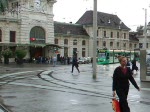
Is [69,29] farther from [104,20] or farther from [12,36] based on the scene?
[12,36]

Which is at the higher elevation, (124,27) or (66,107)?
(124,27)

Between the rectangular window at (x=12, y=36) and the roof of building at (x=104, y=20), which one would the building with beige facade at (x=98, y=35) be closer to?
the roof of building at (x=104, y=20)

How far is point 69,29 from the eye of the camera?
87.3 m

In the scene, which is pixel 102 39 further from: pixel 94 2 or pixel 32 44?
pixel 94 2

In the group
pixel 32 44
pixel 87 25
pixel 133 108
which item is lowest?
pixel 133 108

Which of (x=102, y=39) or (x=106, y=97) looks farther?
(x=102, y=39)

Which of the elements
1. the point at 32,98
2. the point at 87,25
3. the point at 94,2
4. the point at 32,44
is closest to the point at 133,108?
the point at 32,98

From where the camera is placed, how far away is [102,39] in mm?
96062

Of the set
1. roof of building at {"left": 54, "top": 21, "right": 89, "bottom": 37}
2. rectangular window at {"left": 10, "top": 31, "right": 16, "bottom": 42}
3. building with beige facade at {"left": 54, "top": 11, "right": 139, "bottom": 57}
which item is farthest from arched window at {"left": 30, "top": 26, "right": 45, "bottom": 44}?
roof of building at {"left": 54, "top": 21, "right": 89, "bottom": 37}

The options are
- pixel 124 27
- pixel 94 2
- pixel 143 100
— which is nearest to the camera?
pixel 143 100

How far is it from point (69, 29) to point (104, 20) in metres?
15.3

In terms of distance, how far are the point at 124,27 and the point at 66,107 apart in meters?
96.3

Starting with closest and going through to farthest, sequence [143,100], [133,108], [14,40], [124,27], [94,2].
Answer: [133,108], [143,100], [94,2], [14,40], [124,27]

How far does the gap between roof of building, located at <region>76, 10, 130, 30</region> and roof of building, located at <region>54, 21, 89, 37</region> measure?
293 centimetres
